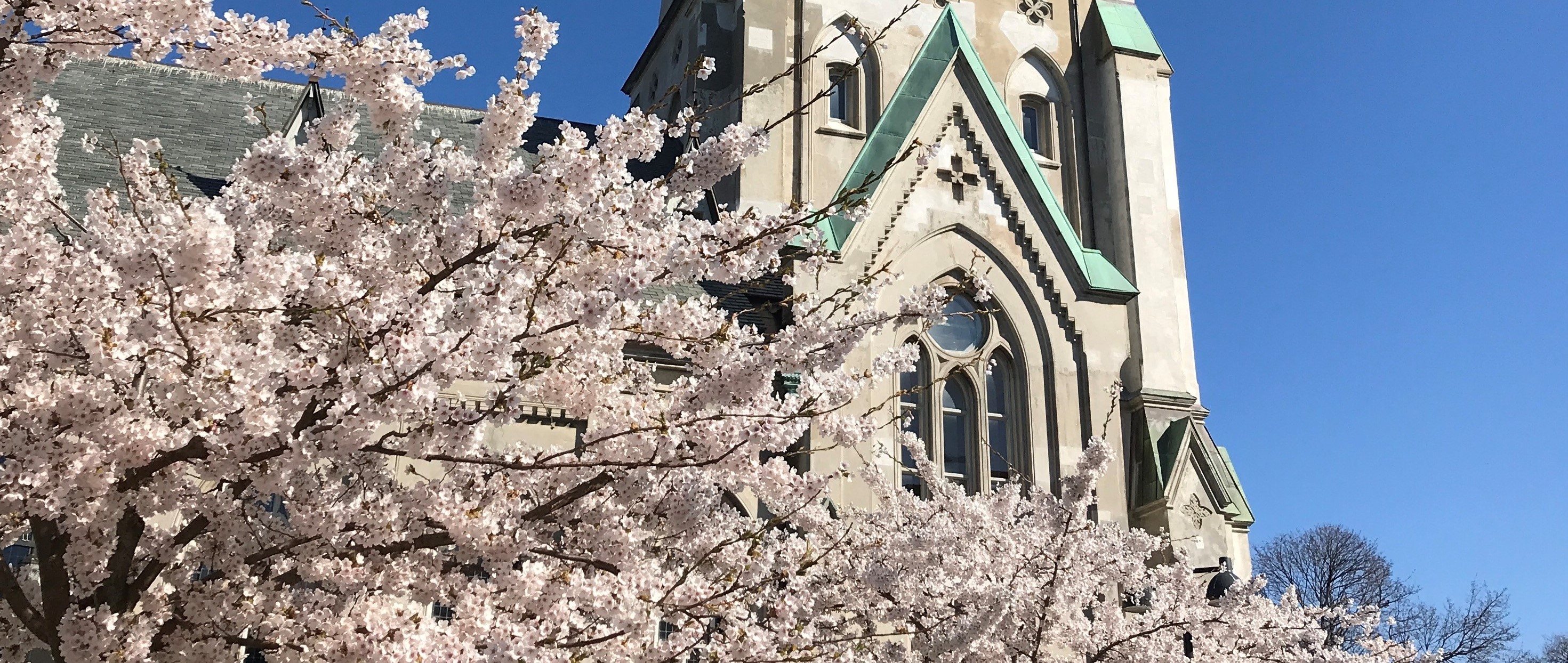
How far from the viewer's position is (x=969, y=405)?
19.1 meters

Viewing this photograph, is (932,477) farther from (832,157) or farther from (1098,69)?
(1098,69)

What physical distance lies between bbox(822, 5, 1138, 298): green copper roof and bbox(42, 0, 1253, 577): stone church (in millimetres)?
38

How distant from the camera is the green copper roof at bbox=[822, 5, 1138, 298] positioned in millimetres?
19969

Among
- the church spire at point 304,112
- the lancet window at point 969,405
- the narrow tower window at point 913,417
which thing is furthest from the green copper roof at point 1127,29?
the church spire at point 304,112

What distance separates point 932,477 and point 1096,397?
15.8 feet

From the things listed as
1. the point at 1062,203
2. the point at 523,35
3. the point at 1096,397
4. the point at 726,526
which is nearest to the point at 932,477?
the point at 1096,397

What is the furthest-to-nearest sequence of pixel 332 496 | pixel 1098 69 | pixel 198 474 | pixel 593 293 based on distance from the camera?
1. pixel 1098 69
2. pixel 332 496
3. pixel 198 474
4. pixel 593 293

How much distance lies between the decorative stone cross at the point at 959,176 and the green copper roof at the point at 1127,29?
4.27m

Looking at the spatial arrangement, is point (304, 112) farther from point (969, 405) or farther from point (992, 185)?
point (969, 405)

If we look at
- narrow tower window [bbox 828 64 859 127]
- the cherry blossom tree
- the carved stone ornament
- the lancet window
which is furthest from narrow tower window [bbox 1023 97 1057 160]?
the cherry blossom tree

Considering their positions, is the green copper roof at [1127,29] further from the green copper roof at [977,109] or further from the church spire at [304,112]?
the church spire at [304,112]

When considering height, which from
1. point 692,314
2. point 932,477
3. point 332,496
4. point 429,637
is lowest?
point 429,637

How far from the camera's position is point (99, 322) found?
252 inches

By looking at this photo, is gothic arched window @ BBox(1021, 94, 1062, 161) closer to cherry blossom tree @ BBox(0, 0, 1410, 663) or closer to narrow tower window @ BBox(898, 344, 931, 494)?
narrow tower window @ BBox(898, 344, 931, 494)
